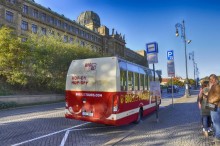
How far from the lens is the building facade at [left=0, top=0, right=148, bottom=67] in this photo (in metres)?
49.2

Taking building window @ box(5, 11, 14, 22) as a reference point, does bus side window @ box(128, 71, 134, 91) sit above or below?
below

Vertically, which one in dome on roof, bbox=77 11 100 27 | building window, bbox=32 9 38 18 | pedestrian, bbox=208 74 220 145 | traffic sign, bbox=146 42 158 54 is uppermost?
dome on roof, bbox=77 11 100 27

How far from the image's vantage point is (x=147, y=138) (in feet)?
25.3

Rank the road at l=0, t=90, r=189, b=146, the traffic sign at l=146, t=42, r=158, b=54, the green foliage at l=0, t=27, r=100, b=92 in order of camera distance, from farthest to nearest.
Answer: the green foliage at l=0, t=27, r=100, b=92
the traffic sign at l=146, t=42, r=158, b=54
the road at l=0, t=90, r=189, b=146

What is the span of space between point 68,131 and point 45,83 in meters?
23.1

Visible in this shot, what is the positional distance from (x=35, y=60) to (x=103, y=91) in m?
21.1

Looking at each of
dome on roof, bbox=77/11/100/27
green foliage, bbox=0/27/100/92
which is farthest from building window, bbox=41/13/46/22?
dome on roof, bbox=77/11/100/27

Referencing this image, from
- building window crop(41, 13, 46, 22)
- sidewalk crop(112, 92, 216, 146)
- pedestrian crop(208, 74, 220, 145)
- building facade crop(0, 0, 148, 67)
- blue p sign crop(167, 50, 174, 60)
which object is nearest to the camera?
pedestrian crop(208, 74, 220, 145)

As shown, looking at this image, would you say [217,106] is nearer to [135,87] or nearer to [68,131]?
[135,87]

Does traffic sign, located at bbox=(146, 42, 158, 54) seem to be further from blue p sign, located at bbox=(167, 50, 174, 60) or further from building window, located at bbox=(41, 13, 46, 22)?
building window, located at bbox=(41, 13, 46, 22)

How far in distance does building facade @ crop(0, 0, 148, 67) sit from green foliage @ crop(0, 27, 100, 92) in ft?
21.2

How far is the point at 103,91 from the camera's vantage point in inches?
361

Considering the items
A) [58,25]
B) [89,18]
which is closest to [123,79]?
[58,25]

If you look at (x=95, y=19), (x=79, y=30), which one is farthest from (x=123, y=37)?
(x=79, y=30)
